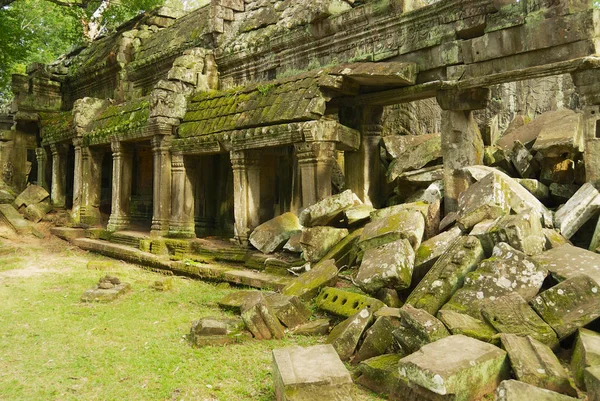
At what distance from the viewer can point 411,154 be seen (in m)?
8.59

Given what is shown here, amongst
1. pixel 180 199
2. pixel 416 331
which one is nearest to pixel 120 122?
pixel 180 199

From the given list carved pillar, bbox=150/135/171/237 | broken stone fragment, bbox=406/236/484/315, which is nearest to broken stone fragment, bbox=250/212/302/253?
carved pillar, bbox=150/135/171/237

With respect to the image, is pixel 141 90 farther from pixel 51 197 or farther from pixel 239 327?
pixel 239 327

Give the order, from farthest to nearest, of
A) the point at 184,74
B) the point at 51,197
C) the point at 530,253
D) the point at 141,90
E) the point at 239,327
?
the point at 51,197 < the point at 141,90 < the point at 184,74 < the point at 239,327 < the point at 530,253

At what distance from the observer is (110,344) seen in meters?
4.55

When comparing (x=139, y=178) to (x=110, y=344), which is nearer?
(x=110, y=344)

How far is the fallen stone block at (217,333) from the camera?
4.38 meters

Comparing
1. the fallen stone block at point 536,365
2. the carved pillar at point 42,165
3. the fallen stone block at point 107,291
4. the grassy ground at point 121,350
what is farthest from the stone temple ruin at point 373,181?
the fallen stone block at point 107,291

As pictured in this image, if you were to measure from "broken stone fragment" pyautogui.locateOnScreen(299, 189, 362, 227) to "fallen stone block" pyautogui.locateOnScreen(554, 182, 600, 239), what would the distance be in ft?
Answer: 8.72

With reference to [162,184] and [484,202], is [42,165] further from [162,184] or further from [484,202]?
[484,202]

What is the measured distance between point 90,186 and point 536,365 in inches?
472

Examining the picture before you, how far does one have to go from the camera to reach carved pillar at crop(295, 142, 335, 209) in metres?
7.36

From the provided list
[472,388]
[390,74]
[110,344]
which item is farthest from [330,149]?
[472,388]

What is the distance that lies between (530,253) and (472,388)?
1.88 metres
